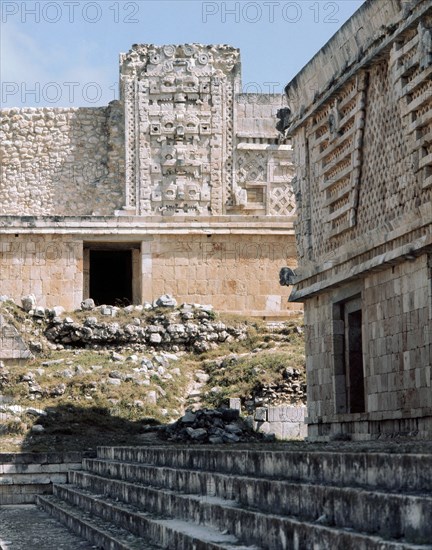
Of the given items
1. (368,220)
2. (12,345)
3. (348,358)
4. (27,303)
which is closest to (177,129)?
(27,303)

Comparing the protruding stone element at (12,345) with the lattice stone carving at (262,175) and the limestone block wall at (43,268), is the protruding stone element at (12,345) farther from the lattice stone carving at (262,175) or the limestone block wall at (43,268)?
the lattice stone carving at (262,175)

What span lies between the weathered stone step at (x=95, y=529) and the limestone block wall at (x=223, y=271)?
1343cm

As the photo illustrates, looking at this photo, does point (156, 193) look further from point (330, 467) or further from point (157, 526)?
point (330, 467)

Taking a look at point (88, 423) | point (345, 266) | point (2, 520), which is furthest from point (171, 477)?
point (88, 423)

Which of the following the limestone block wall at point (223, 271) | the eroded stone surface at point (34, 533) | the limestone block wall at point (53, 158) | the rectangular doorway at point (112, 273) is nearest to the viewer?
the eroded stone surface at point (34, 533)

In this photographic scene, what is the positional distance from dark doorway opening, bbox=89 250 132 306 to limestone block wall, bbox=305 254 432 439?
52.1ft

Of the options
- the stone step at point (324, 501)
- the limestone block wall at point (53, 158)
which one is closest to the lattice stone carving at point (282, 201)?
the limestone block wall at point (53, 158)

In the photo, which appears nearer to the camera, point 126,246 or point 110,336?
point 110,336

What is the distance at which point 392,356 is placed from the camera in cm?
1372

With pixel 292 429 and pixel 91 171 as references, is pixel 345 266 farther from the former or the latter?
pixel 91 171

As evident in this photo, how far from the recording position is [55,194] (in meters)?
31.9

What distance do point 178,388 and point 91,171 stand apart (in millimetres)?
11401

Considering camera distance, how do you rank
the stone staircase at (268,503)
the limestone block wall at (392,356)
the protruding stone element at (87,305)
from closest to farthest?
the stone staircase at (268,503), the limestone block wall at (392,356), the protruding stone element at (87,305)

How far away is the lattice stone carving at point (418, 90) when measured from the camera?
40.9 ft
